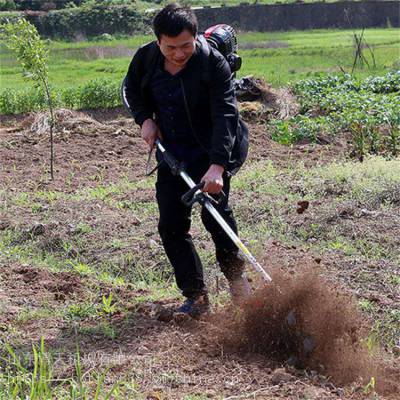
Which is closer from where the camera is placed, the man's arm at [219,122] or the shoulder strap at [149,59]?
the man's arm at [219,122]

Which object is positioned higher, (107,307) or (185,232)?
(185,232)

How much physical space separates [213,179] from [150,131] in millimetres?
529

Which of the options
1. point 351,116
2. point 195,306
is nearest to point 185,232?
point 195,306

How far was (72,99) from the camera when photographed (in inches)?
618

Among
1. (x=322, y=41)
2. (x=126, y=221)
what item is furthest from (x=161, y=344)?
(x=322, y=41)

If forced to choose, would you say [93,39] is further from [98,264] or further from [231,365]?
[231,365]

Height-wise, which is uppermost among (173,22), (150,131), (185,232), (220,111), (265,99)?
(173,22)

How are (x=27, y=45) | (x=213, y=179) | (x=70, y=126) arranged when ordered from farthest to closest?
(x=70, y=126) → (x=27, y=45) → (x=213, y=179)

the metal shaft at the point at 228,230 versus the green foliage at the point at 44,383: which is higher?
the metal shaft at the point at 228,230

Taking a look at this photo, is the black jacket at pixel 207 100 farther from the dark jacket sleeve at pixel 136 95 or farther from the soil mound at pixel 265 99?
the soil mound at pixel 265 99

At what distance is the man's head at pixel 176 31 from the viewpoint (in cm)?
444

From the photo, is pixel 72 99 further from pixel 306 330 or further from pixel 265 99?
pixel 306 330

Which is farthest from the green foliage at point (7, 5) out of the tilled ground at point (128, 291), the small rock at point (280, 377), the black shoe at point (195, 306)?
the small rock at point (280, 377)

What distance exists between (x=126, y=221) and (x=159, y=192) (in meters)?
2.58
